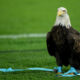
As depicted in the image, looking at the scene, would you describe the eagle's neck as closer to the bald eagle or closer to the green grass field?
the bald eagle

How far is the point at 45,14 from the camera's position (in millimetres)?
25344

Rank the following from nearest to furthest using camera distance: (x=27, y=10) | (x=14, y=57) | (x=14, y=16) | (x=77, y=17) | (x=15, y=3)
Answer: (x=14, y=57) < (x=77, y=17) < (x=14, y=16) < (x=27, y=10) < (x=15, y=3)

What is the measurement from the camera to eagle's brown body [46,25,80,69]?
7547 millimetres

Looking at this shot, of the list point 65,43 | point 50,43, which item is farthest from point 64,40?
point 50,43

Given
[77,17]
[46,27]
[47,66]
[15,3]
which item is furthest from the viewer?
[15,3]

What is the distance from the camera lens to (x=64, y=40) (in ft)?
24.8

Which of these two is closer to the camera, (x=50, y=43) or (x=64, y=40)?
(x=64, y=40)

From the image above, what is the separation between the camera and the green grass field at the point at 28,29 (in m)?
8.32

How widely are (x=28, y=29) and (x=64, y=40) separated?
12.8 meters

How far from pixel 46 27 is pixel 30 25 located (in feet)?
4.36

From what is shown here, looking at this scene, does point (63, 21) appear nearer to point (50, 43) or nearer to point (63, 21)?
point (63, 21)

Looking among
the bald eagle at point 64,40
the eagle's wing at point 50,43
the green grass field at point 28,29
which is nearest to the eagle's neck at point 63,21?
the bald eagle at point 64,40

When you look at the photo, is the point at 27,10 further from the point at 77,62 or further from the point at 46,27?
the point at 77,62

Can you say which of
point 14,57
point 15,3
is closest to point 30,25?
point 15,3
